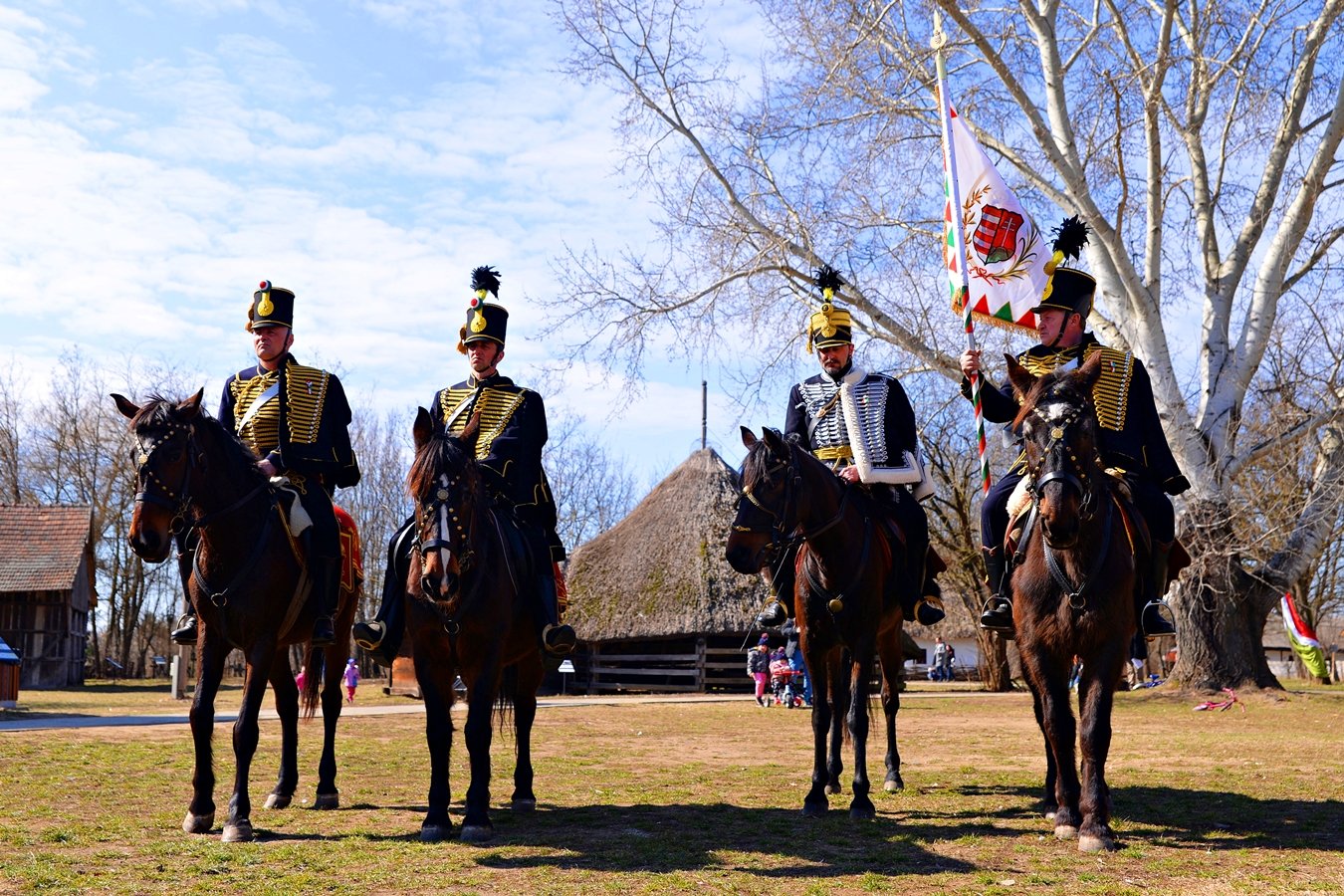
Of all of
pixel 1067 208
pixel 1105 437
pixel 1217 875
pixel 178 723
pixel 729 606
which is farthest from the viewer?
pixel 729 606

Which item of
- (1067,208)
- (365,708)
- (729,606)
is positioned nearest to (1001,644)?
(729,606)

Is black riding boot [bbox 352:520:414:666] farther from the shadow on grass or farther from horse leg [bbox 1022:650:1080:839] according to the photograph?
horse leg [bbox 1022:650:1080:839]

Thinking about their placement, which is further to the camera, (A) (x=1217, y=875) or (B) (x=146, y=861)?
(B) (x=146, y=861)

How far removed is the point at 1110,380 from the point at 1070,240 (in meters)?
1.31

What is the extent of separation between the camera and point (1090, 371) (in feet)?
24.8

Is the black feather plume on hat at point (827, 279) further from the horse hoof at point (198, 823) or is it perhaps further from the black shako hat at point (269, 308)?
the horse hoof at point (198, 823)

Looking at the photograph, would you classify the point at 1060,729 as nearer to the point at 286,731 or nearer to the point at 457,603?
the point at 457,603

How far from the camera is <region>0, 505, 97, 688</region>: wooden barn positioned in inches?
1711

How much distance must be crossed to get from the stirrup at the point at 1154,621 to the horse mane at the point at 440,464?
14.1ft

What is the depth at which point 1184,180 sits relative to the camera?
24250mm

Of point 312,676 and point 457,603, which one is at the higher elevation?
point 457,603

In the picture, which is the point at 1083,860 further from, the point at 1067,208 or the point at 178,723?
the point at 1067,208

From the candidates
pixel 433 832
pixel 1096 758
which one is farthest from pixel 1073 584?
pixel 433 832

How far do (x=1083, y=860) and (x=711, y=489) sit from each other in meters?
30.2
